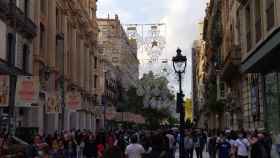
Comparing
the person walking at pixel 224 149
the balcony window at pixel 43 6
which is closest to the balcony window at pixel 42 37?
the balcony window at pixel 43 6

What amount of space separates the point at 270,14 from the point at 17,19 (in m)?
17.6

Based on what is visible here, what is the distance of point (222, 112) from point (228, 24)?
1073 cm

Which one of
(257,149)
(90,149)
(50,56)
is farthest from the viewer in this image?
(50,56)

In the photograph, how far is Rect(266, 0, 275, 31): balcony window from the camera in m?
20.8

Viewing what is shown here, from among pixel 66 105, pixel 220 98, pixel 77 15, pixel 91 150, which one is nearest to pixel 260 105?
pixel 91 150

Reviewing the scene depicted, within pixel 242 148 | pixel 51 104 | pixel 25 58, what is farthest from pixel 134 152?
pixel 25 58

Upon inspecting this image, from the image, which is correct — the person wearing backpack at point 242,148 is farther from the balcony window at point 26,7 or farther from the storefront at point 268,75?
the balcony window at point 26,7

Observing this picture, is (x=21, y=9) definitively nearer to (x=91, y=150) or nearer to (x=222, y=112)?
(x=91, y=150)

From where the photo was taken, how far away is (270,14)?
21266mm

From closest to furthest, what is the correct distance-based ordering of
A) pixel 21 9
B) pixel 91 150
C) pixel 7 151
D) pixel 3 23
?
pixel 7 151 → pixel 91 150 → pixel 3 23 → pixel 21 9

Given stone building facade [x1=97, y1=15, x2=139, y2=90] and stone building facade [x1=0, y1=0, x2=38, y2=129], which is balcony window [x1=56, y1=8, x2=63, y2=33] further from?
stone building facade [x1=97, y1=15, x2=139, y2=90]

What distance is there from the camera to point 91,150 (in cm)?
2747

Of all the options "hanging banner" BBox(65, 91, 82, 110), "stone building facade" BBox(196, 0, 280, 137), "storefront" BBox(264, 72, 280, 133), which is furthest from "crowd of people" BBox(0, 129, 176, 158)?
"stone building facade" BBox(196, 0, 280, 137)

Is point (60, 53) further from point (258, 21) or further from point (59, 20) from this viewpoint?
point (258, 21)
